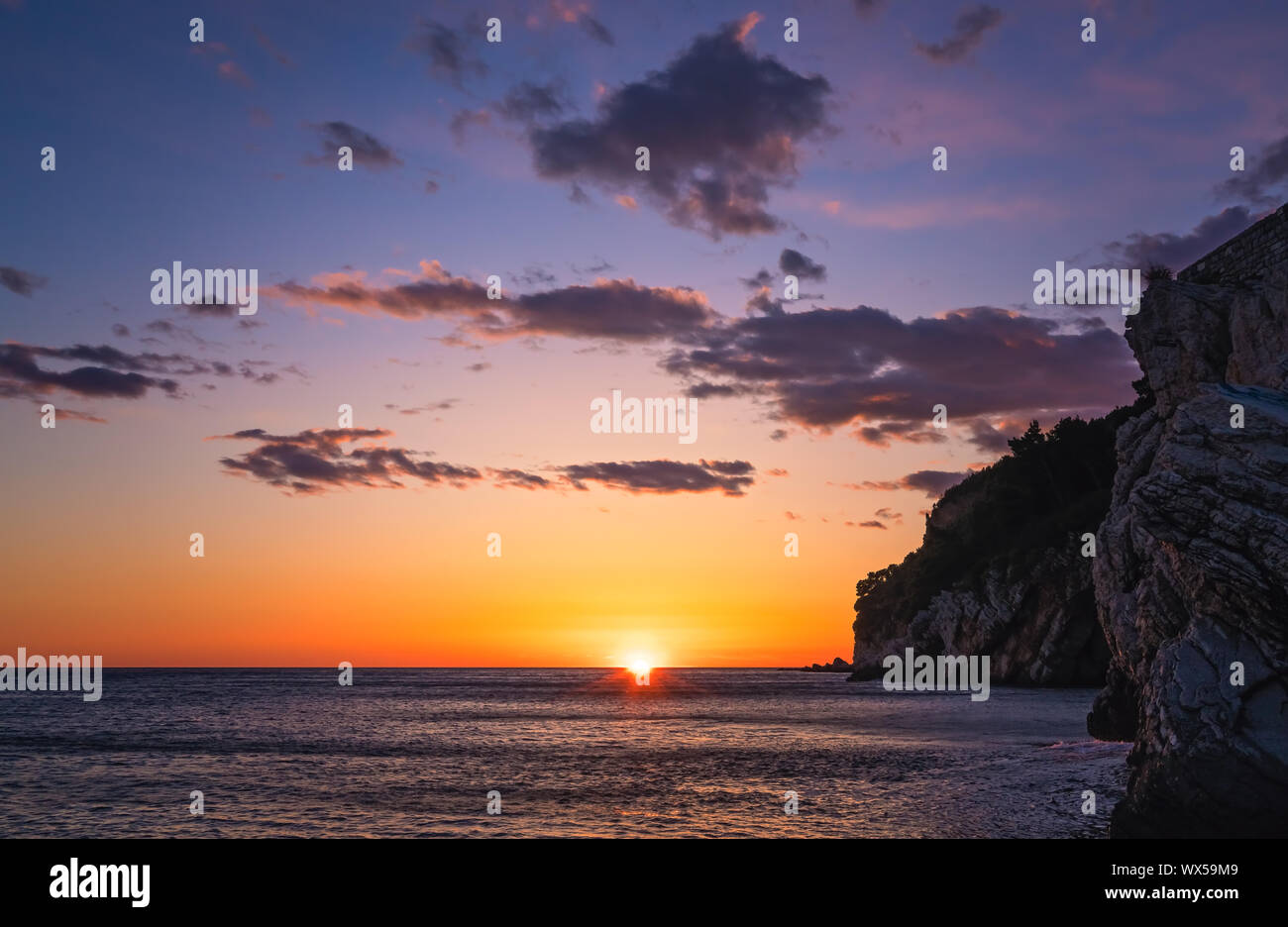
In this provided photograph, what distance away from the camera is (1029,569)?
94.1 metres

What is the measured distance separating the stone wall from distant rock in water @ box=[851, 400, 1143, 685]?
58239 millimetres

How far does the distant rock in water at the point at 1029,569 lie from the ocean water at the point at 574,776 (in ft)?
70.8

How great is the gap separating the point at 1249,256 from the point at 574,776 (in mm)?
32185

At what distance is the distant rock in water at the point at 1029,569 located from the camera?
9006 cm

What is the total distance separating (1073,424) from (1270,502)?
93.1 m

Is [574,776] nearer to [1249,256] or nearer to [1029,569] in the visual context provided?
[1249,256]

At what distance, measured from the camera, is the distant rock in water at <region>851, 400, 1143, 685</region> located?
90062 mm

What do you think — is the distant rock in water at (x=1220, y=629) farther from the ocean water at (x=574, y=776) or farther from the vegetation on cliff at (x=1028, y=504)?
the vegetation on cliff at (x=1028, y=504)

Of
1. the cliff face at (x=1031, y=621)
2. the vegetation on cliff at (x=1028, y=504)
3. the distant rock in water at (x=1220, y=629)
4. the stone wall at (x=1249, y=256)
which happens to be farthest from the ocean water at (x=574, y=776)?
the vegetation on cliff at (x=1028, y=504)

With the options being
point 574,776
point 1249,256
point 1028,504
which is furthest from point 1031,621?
point 574,776

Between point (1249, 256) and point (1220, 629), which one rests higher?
point (1249, 256)
